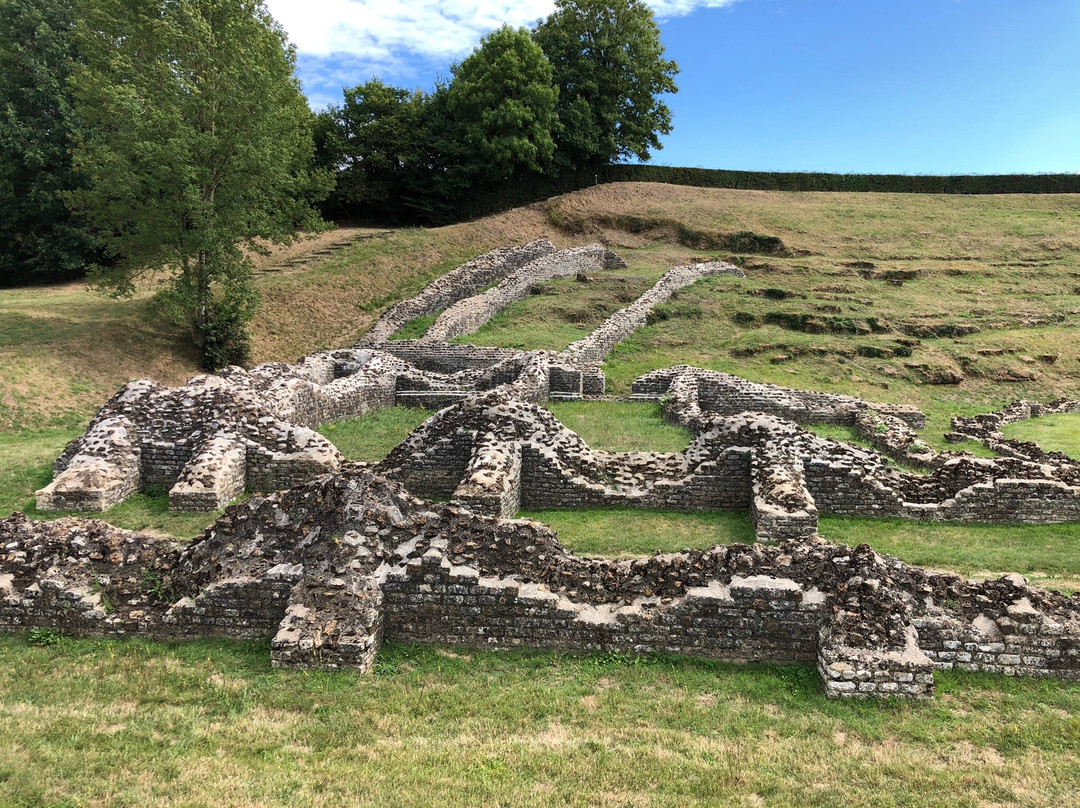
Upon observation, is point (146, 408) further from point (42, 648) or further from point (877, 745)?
point (877, 745)

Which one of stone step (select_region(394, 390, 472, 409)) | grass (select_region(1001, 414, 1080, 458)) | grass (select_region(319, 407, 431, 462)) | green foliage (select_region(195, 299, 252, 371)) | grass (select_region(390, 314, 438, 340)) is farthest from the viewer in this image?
grass (select_region(390, 314, 438, 340))

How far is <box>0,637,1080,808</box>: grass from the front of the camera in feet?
16.8

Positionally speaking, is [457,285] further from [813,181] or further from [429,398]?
[813,181]

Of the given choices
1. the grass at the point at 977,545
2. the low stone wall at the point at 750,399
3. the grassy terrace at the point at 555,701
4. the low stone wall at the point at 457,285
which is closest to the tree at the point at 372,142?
the low stone wall at the point at 457,285

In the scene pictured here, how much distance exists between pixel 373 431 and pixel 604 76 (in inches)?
1674

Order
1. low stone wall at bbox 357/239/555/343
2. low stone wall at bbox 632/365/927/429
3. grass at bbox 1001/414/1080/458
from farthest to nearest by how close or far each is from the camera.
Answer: low stone wall at bbox 357/239/555/343 < low stone wall at bbox 632/365/927/429 < grass at bbox 1001/414/1080/458

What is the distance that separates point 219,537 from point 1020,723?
8338mm

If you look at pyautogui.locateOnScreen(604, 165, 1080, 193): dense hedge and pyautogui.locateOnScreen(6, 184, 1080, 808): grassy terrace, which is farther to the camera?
pyautogui.locateOnScreen(604, 165, 1080, 193): dense hedge

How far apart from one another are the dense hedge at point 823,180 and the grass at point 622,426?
3858cm

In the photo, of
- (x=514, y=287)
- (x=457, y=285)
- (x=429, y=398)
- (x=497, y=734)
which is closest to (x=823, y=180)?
(x=514, y=287)

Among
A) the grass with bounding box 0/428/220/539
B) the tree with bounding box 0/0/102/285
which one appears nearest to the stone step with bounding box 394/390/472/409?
the grass with bounding box 0/428/220/539

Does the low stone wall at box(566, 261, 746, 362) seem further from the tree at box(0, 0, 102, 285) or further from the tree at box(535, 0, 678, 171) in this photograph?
the tree at box(0, 0, 102, 285)

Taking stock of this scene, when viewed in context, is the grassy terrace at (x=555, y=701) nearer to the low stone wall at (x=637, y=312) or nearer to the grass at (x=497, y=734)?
the grass at (x=497, y=734)

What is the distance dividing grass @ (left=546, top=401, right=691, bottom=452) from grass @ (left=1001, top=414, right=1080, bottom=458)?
869 centimetres
